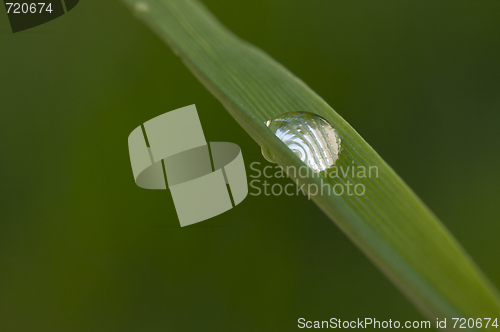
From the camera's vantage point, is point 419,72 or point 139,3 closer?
point 139,3

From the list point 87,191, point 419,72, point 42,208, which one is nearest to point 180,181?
point 87,191

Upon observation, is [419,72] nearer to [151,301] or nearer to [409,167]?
[409,167]

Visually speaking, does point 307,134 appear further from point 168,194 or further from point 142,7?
point 168,194

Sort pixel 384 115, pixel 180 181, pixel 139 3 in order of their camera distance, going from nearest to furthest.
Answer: pixel 139 3 < pixel 180 181 < pixel 384 115

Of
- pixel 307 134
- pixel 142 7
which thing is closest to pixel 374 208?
pixel 307 134

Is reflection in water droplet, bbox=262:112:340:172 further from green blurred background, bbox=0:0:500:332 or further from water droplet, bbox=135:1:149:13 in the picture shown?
green blurred background, bbox=0:0:500:332

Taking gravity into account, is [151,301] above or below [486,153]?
below
